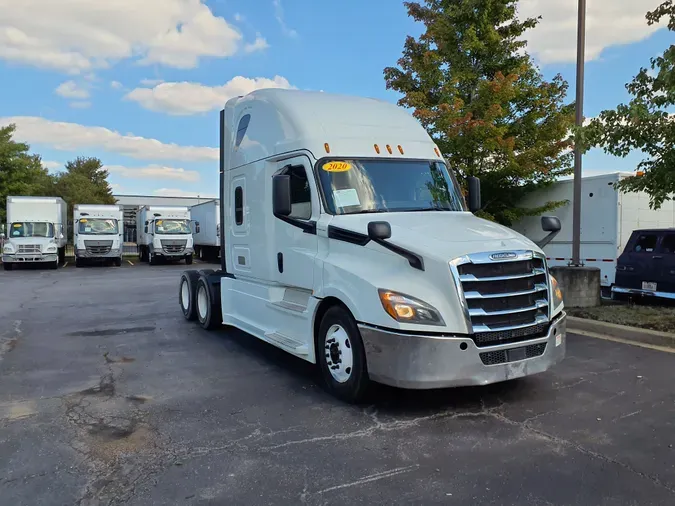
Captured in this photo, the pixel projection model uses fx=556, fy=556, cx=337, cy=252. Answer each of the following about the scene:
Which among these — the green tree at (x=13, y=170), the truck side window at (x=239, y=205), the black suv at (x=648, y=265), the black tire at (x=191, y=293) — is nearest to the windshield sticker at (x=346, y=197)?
the truck side window at (x=239, y=205)

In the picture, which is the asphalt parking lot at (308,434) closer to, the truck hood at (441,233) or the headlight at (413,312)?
the headlight at (413,312)

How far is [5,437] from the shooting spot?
4.58 metres

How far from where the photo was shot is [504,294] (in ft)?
16.4

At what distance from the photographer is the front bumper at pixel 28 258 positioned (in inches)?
965

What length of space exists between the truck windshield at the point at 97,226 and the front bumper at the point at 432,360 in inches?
985

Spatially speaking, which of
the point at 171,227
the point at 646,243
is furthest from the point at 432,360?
the point at 171,227

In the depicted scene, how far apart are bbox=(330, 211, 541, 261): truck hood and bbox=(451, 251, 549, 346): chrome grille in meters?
0.12

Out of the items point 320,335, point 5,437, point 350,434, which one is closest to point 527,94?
point 320,335

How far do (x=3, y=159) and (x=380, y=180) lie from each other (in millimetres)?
36342

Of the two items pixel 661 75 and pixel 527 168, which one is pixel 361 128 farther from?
pixel 527 168

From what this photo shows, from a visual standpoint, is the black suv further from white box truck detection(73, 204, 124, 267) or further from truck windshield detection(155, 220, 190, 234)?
white box truck detection(73, 204, 124, 267)

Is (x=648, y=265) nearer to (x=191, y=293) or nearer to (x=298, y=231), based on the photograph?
(x=298, y=231)

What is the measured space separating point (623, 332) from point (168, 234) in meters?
23.7

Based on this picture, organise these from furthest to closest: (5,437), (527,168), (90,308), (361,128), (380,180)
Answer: (527,168) → (90,308) → (361,128) → (380,180) → (5,437)
